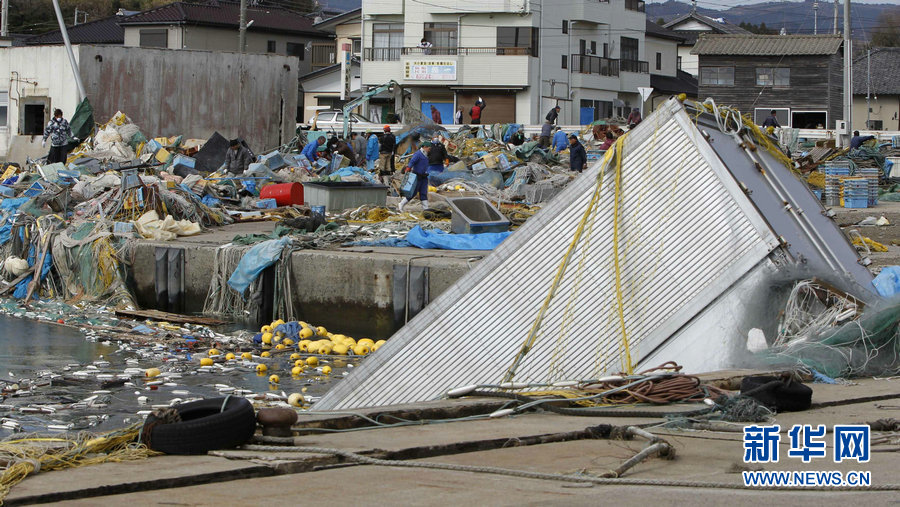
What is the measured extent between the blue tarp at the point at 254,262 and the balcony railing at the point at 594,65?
117 feet

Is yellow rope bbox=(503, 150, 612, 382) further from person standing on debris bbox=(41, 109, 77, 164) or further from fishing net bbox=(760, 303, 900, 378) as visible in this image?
person standing on debris bbox=(41, 109, 77, 164)

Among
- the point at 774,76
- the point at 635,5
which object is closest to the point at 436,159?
the point at 774,76

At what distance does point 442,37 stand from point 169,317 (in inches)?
1370

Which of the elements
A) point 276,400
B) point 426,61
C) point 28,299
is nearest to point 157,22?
point 426,61

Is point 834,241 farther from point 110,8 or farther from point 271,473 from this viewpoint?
point 110,8

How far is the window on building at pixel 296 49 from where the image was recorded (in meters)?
55.8

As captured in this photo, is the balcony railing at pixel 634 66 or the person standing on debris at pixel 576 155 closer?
the person standing on debris at pixel 576 155

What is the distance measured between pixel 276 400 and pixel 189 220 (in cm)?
947

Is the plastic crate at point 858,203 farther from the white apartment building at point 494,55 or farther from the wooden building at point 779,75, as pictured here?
the wooden building at point 779,75

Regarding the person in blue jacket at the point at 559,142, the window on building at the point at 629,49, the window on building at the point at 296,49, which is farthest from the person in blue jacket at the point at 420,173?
the window on building at the point at 296,49

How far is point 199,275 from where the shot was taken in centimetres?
1688

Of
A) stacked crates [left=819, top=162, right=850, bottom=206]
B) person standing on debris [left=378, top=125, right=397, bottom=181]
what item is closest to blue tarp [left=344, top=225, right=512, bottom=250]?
person standing on debris [left=378, top=125, right=397, bottom=181]

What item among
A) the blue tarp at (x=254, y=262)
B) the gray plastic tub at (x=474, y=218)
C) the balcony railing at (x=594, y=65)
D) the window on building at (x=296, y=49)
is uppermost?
the window on building at (x=296, y=49)

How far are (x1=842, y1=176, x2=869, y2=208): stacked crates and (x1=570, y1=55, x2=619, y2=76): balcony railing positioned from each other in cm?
2782
